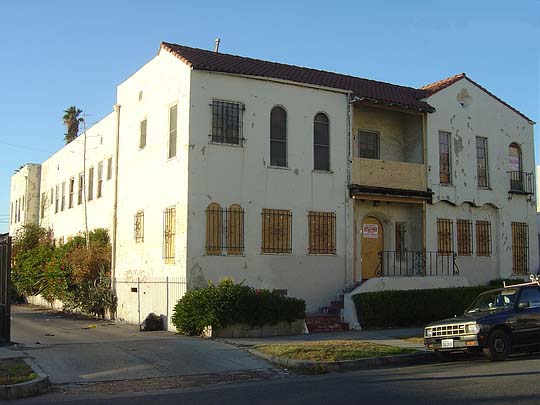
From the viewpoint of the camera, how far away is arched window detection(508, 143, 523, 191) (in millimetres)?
25283

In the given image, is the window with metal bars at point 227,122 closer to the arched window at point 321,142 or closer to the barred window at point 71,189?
the arched window at point 321,142

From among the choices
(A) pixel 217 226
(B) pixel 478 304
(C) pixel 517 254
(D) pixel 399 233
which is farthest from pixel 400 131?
(B) pixel 478 304

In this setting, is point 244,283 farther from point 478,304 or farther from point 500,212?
point 500,212

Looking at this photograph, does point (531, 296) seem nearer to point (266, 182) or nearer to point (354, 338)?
point (354, 338)


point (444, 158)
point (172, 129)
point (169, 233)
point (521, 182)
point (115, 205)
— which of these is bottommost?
point (169, 233)

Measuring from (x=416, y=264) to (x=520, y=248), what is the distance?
5.30 m

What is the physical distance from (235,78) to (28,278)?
17167 mm

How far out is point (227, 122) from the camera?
1920 cm

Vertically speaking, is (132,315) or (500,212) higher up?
(500,212)

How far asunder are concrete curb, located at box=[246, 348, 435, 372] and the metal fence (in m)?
5.22

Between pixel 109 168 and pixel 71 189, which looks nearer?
pixel 109 168

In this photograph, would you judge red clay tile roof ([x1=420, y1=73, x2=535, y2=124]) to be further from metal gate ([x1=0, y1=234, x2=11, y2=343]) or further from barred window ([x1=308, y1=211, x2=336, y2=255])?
metal gate ([x1=0, y1=234, x2=11, y2=343])

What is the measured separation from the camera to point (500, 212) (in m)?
24.5

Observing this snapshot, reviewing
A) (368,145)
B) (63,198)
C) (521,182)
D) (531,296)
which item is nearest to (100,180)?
(63,198)
